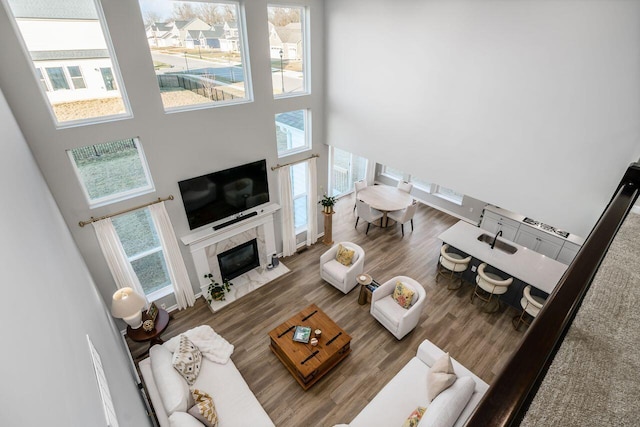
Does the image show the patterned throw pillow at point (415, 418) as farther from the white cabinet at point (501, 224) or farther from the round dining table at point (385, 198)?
the white cabinet at point (501, 224)

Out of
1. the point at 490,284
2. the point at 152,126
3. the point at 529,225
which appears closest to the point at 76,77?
the point at 152,126

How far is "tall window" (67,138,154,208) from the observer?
4203 millimetres

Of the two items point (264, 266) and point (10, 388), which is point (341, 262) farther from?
point (10, 388)

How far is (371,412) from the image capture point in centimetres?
389

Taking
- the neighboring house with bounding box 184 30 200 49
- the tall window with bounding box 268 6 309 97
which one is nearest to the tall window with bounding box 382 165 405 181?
the tall window with bounding box 268 6 309 97

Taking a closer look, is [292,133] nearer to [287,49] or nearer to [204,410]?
[287,49]

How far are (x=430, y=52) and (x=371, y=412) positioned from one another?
498 cm

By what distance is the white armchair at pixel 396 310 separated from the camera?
5121mm

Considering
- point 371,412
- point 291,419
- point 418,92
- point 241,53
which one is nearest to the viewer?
point 371,412

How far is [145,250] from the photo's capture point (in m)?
5.20

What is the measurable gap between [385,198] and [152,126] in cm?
563

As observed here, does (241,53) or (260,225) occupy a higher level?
(241,53)

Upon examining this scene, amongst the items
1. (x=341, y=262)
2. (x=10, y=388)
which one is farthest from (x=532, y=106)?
(x=10, y=388)

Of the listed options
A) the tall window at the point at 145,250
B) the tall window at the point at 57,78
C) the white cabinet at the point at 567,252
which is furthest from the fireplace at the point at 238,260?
the white cabinet at the point at 567,252
